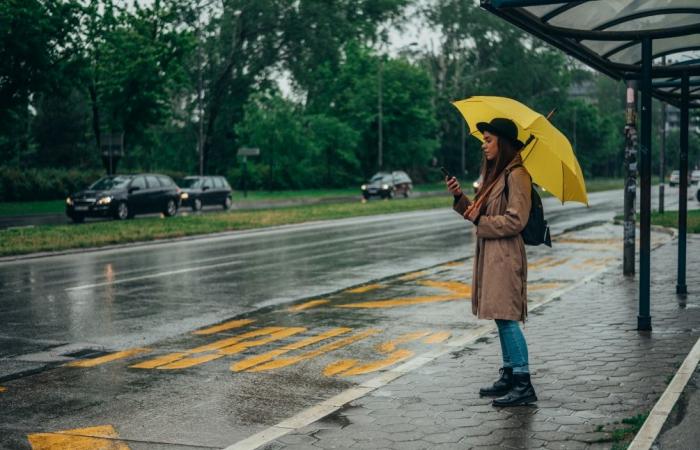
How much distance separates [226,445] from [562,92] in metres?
76.5

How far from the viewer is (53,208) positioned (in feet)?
126

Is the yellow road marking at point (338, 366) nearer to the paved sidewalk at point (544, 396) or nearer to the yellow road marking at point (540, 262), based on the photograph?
the paved sidewalk at point (544, 396)

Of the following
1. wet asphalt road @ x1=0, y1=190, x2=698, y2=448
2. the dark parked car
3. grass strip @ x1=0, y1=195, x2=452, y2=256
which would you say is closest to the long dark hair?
wet asphalt road @ x1=0, y1=190, x2=698, y2=448

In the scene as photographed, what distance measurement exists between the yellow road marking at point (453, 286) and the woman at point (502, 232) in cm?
577

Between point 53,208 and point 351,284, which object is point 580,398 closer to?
point 351,284

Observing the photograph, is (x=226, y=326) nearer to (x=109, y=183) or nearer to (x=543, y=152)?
(x=543, y=152)

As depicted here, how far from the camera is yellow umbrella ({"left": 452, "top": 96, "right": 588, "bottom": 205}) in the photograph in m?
5.88

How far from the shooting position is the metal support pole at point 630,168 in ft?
36.6

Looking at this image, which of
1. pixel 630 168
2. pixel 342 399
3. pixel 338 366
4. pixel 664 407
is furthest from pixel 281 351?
pixel 630 168

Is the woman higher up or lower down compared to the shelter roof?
lower down

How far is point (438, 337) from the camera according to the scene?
8.62 meters

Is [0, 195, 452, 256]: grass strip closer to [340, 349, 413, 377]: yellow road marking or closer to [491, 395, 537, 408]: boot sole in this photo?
[340, 349, 413, 377]: yellow road marking

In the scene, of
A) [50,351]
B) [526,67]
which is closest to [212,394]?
[50,351]

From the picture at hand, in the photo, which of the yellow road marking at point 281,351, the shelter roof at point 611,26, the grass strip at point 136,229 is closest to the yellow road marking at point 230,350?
the yellow road marking at point 281,351
